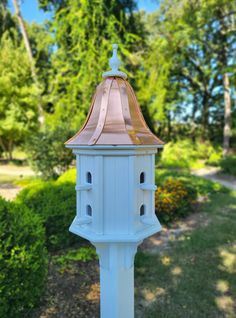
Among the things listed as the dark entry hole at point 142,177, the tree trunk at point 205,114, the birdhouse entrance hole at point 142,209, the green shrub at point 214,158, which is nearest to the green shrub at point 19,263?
the birdhouse entrance hole at point 142,209

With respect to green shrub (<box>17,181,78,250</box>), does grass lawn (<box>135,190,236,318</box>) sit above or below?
below

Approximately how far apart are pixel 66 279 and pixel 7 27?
22.6 m

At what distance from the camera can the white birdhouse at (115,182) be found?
5.43ft

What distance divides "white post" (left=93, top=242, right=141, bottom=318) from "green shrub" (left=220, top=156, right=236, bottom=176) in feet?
40.8

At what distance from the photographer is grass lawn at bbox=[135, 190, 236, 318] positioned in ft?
10.5

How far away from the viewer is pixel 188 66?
17.9 m

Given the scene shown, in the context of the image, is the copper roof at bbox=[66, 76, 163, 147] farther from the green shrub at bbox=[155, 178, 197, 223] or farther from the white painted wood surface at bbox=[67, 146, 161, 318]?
the green shrub at bbox=[155, 178, 197, 223]

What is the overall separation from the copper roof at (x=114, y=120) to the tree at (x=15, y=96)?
14.9m

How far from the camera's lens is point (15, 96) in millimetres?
16156

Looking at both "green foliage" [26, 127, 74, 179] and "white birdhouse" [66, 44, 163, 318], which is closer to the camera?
"white birdhouse" [66, 44, 163, 318]

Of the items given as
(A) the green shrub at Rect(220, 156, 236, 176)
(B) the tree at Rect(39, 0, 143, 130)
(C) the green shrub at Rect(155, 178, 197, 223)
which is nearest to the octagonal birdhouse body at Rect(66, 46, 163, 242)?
(C) the green shrub at Rect(155, 178, 197, 223)

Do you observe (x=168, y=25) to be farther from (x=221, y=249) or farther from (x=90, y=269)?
(x=90, y=269)

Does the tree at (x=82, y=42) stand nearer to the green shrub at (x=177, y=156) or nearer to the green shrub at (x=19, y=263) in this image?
the green shrub at (x=177, y=156)

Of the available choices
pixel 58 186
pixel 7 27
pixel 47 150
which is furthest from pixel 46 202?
pixel 7 27
